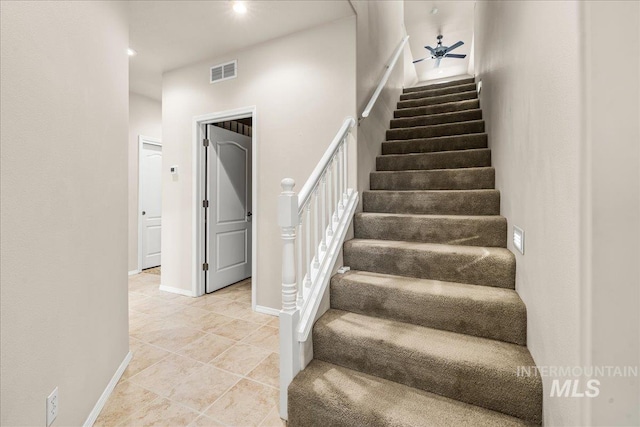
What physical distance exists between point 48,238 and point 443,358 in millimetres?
1867

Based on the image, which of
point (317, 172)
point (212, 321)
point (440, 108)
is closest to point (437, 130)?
point (440, 108)

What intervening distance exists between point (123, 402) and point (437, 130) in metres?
3.72

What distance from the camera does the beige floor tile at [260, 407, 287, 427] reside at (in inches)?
62.8

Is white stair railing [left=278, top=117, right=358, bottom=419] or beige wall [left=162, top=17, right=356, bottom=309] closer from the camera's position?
white stair railing [left=278, top=117, right=358, bottom=419]

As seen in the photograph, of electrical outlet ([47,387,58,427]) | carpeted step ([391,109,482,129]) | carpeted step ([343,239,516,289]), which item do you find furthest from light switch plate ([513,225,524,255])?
electrical outlet ([47,387,58,427])

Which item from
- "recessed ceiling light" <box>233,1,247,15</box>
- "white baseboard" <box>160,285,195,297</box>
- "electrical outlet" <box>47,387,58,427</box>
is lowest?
"white baseboard" <box>160,285,195,297</box>

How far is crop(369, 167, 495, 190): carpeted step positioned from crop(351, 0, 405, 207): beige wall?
17 cm

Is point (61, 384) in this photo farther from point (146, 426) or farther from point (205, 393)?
point (205, 393)

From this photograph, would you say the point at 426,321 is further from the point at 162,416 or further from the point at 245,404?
the point at 162,416

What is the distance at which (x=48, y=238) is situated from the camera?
49.9 inches

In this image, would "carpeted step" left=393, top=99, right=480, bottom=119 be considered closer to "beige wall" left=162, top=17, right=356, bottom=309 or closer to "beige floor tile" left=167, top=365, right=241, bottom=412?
"beige wall" left=162, top=17, right=356, bottom=309

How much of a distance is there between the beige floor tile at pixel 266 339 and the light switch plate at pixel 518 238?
6.04 feet

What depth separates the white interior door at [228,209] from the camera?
372cm

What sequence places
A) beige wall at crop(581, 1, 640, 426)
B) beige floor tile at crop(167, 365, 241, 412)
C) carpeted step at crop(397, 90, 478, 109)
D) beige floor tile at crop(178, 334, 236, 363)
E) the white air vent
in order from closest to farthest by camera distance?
1. beige wall at crop(581, 1, 640, 426)
2. beige floor tile at crop(167, 365, 241, 412)
3. beige floor tile at crop(178, 334, 236, 363)
4. the white air vent
5. carpeted step at crop(397, 90, 478, 109)
